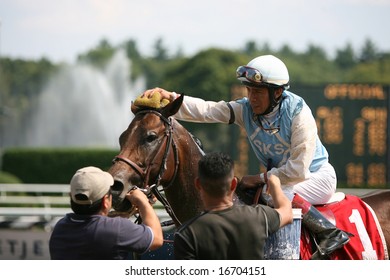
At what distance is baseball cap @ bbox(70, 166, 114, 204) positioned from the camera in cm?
331

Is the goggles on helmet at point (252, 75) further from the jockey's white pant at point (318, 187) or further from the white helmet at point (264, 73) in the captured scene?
the jockey's white pant at point (318, 187)

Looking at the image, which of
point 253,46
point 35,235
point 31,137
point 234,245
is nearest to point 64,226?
point 234,245

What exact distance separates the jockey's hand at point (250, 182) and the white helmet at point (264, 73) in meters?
0.49

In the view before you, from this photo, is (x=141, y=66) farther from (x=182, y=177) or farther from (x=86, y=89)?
(x=182, y=177)

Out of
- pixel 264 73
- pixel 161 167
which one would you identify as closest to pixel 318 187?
pixel 264 73

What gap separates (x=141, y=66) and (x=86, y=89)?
83.0 feet

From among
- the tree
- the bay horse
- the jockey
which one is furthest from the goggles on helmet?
the tree

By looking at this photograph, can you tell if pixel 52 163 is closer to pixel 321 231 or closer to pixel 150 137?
pixel 150 137

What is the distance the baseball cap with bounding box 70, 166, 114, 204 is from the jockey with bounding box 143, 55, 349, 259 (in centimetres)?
110

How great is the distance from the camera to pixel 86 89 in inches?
1438

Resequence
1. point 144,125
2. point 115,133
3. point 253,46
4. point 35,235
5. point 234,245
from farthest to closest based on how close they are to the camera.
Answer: point 253,46, point 115,133, point 35,235, point 144,125, point 234,245

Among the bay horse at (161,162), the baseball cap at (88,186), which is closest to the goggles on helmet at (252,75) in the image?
the bay horse at (161,162)

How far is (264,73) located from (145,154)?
2.45 ft
